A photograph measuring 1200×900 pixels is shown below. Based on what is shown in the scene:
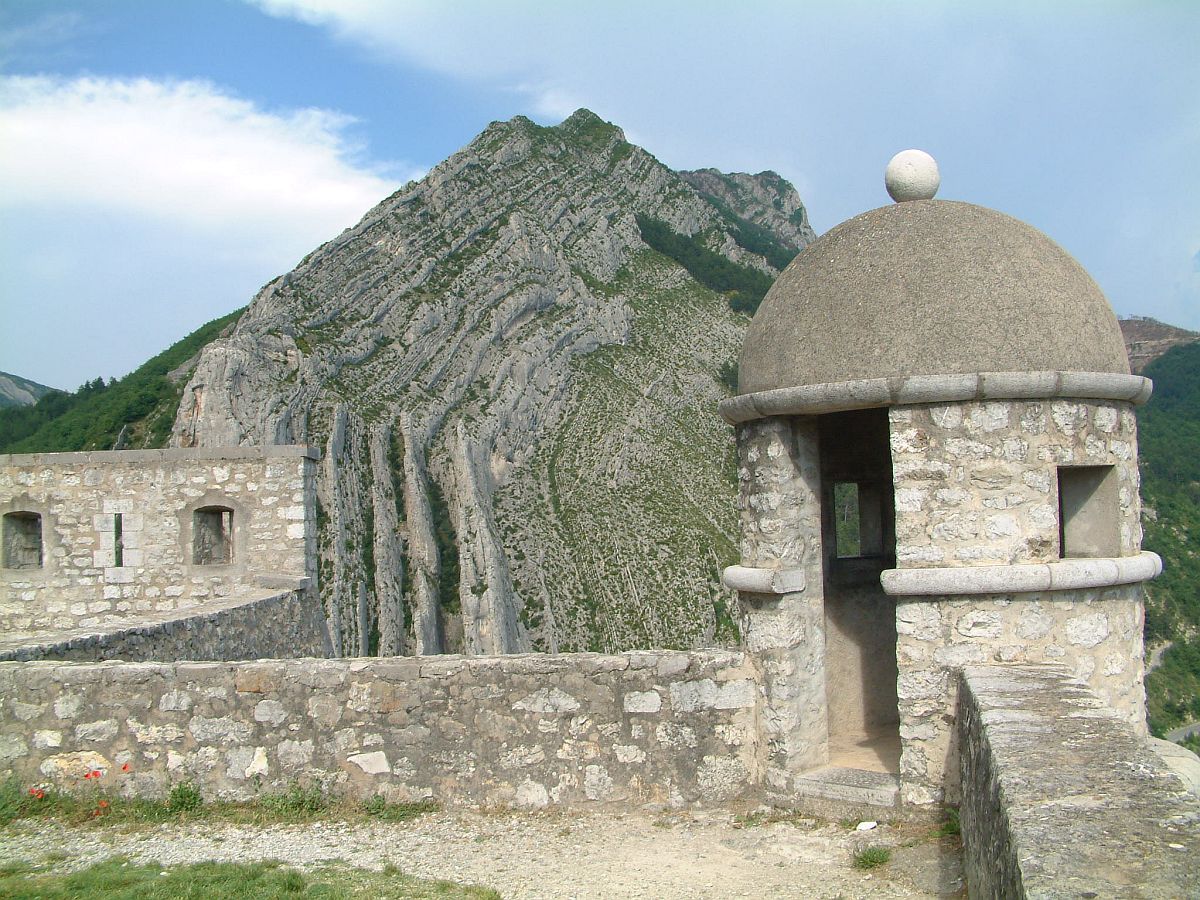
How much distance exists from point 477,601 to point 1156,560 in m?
36.3

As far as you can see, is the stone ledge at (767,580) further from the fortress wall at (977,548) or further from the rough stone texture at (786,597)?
the fortress wall at (977,548)

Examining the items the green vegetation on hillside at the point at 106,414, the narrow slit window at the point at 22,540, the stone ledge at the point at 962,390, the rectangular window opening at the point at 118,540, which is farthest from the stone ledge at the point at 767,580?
the green vegetation on hillside at the point at 106,414

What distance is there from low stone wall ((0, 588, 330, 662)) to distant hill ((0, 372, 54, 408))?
102 m

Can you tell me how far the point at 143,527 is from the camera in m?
11.6

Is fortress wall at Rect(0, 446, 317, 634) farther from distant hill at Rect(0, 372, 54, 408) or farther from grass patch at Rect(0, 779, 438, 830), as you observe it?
distant hill at Rect(0, 372, 54, 408)

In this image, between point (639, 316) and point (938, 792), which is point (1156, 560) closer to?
point (938, 792)

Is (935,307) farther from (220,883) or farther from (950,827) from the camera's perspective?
(220,883)

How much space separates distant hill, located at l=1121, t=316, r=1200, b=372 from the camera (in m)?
61.3

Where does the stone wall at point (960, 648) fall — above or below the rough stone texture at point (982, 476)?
below

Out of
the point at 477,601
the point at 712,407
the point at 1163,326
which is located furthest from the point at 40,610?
the point at 1163,326

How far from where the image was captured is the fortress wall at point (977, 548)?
18.6ft

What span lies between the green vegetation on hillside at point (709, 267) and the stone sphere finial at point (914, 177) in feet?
221

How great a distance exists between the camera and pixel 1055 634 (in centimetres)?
570

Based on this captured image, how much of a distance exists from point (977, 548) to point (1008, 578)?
25 cm
